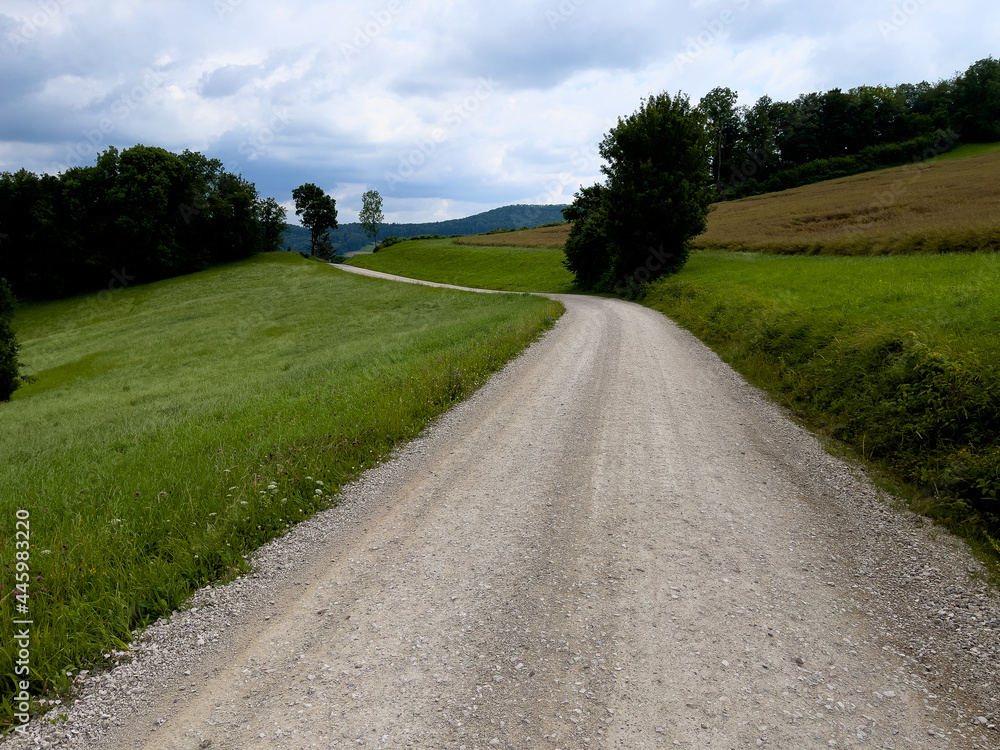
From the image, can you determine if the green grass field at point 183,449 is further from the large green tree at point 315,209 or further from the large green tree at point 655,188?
the large green tree at point 315,209

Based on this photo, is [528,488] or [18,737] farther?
[528,488]

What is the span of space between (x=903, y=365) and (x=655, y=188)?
29.1 metres

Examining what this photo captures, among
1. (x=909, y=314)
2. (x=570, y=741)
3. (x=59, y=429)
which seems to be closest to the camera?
(x=570, y=741)

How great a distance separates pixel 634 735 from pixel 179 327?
1580 inches

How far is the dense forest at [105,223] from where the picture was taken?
2096 inches

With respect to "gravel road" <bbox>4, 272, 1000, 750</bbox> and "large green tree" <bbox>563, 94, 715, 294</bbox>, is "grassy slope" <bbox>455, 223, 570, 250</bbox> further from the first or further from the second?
"gravel road" <bbox>4, 272, 1000, 750</bbox>

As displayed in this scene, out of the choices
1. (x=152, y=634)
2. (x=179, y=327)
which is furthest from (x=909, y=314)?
(x=179, y=327)

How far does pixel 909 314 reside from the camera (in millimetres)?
10805

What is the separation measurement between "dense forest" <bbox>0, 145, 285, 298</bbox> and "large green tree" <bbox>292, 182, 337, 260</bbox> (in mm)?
33567

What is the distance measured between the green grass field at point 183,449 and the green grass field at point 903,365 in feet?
23.5

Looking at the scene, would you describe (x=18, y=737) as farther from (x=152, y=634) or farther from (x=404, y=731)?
(x=404, y=731)

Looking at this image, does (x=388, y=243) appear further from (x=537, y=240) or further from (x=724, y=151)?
(x=724, y=151)

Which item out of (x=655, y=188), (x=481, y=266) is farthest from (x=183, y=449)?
(x=481, y=266)

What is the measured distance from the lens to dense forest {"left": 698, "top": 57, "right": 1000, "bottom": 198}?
86.4 metres
